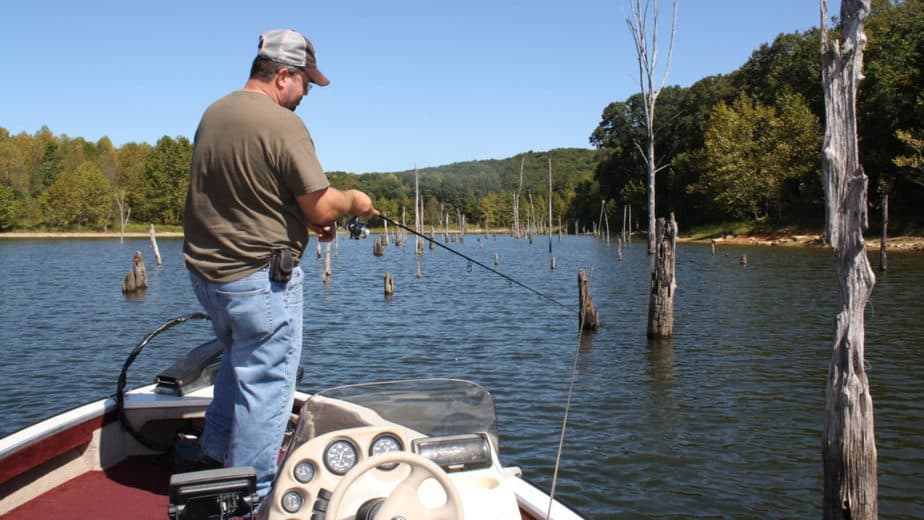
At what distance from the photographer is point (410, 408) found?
107 inches

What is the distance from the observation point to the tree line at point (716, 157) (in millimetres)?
47750

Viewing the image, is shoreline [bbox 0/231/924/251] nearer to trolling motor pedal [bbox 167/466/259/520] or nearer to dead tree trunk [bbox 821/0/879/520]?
dead tree trunk [bbox 821/0/879/520]

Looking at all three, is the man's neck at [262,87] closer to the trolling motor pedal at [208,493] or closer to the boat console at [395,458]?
the boat console at [395,458]

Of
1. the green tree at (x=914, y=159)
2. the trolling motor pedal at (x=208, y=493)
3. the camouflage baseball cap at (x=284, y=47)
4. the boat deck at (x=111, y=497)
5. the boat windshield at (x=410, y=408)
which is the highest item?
the green tree at (x=914, y=159)

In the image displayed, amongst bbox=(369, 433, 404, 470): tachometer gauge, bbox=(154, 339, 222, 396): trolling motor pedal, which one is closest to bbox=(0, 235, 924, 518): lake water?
bbox=(369, 433, 404, 470): tachometer gauge

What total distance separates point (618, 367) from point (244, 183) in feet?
34.7

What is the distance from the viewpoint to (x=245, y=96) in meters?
2.96

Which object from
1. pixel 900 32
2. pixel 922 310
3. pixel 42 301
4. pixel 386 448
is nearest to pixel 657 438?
pixel 386 448

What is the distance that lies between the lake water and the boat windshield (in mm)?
1002

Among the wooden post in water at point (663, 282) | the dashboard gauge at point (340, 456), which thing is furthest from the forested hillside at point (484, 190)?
the dashboard gauge at point (340, 456)

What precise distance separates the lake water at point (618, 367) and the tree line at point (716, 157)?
23931mm

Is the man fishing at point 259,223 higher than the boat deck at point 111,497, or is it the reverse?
the man fishing at point 259,223

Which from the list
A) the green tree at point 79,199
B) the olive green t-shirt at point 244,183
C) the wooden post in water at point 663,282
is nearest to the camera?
the olive green t-shirt at point 244,183

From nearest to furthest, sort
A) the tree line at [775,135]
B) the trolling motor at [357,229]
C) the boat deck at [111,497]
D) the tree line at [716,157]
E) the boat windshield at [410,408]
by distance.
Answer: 1. the boat windshield at [410,408]
2. the boat deck at [111,497]
3. the trolling motor at [357,229]
4. the tree line at [775,135]
5. the tree line at [716,157]
